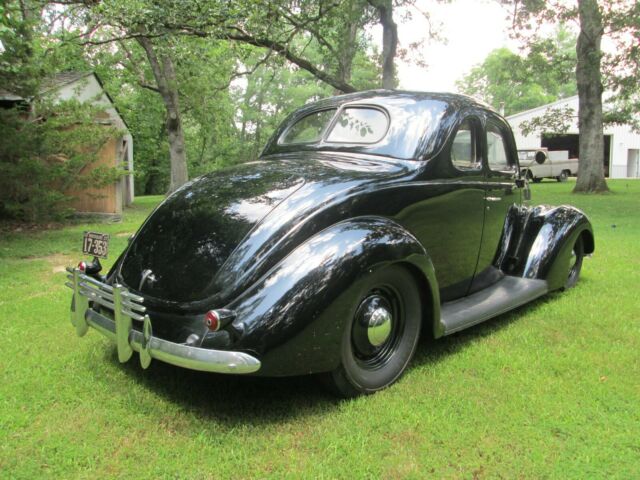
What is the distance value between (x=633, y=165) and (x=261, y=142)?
2890cm

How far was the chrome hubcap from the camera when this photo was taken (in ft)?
9.67

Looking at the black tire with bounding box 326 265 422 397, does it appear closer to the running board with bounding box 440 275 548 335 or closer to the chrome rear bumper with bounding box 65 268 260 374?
the running board with bounding box 440 275 548 335

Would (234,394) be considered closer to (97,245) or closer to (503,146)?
(97,245)

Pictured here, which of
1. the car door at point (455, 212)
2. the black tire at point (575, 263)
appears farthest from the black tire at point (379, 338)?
the black tire at point (575, 263)

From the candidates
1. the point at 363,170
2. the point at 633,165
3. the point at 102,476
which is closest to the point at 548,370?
the point at 363,170

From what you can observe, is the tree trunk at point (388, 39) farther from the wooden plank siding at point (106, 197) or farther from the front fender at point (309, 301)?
the front fender at point (309, 301)

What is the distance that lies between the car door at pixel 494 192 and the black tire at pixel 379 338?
3.80 ft

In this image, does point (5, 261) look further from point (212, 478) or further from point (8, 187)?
point (212, 478)


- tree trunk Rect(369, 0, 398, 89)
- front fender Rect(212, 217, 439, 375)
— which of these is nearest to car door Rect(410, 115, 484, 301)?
front fender Rect(212, 217, 439, 375)

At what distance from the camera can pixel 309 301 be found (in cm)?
256

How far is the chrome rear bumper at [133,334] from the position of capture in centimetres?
241

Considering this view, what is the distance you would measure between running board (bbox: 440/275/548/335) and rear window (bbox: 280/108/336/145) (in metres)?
1.71

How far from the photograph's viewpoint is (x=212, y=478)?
2203mm

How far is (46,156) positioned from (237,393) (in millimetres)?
8541
